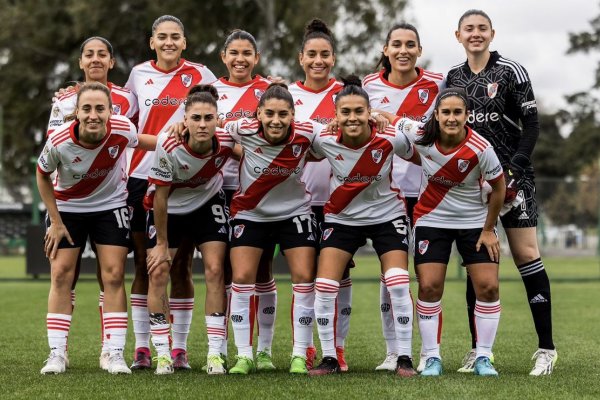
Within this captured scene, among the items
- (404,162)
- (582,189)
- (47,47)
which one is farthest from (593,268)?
(47,47)

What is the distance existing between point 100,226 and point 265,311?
134 centimetres

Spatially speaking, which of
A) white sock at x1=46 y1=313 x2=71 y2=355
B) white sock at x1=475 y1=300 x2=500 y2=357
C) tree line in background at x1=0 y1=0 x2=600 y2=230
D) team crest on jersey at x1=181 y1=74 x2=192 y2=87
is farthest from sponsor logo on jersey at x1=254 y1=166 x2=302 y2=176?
tree line in background at x1=0 y1=0 x2=600 y2=230

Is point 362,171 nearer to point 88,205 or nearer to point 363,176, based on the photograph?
point 363,176

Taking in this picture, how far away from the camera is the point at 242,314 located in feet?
22.6

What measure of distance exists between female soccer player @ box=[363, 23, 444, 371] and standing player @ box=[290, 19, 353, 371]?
277 millimetres

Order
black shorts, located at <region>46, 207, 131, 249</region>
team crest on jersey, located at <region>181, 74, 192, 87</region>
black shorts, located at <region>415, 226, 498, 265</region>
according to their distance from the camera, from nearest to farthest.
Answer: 1. black shorts, located at <region>415, 226, 498, 265</region>
2. black shorts, located at <region>46, 207, 131, 249</region>
3. team crest on jersey, located at <region>181, 74, 192, 87</region>

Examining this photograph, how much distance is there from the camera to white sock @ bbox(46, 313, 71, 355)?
6906mm

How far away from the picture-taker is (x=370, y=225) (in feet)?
22.5

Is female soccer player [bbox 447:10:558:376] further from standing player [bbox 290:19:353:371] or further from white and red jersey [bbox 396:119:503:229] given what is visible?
→ standing player [bbox 290:19:353:371]

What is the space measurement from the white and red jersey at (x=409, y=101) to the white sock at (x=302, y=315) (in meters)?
1.07

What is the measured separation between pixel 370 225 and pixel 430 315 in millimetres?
709

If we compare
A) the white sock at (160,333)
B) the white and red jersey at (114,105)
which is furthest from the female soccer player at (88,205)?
the white and red jersey at (114,105)

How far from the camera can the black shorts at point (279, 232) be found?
273 inches

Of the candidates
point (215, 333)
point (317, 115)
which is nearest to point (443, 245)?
point (317, 115)
